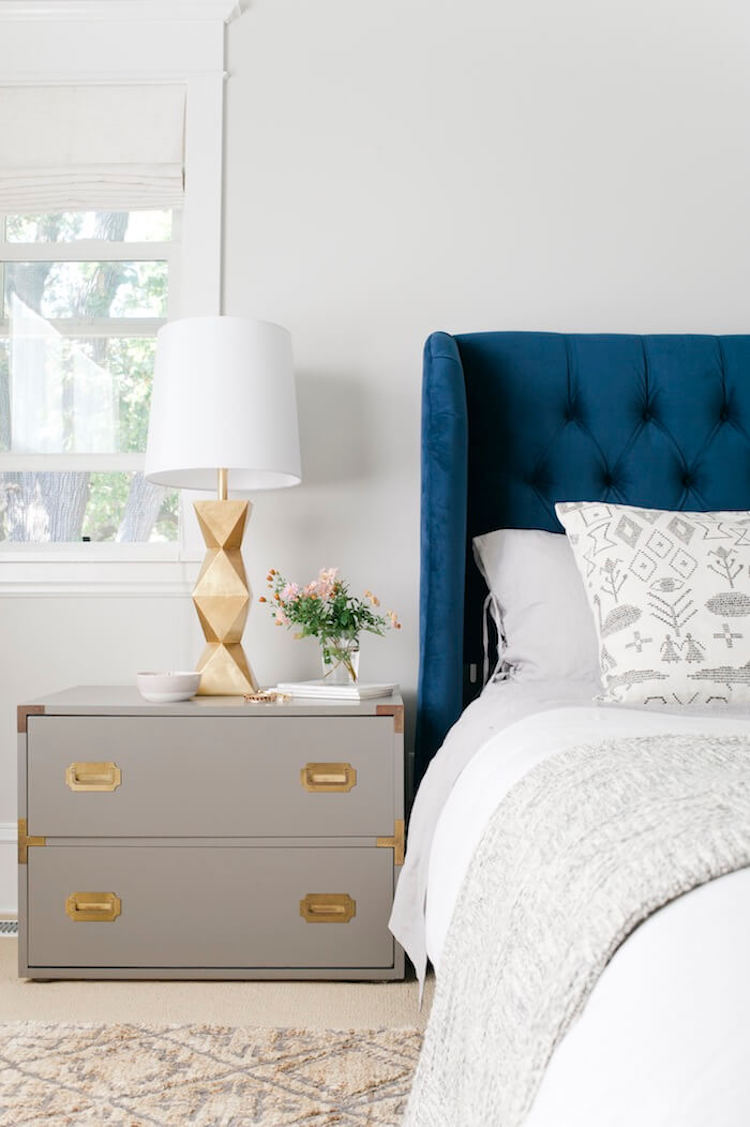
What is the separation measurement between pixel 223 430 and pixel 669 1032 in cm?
170

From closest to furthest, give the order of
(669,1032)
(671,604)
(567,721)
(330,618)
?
1. (669,1032)
2. (567,721)
3. (671,604)
4. (330,618)

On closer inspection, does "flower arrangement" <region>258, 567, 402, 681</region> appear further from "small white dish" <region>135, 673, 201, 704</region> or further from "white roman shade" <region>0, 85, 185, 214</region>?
"white roman shade" <region>0, 85, 185, 214</region>

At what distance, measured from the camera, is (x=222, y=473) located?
86.5 inches

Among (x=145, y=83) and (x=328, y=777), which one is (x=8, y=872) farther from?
(x=145, y=83)

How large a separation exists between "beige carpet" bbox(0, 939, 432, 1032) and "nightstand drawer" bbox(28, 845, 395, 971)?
0.13ft

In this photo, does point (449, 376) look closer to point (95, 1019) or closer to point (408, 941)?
point (408, 941)

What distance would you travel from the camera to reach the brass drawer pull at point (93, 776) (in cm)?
195

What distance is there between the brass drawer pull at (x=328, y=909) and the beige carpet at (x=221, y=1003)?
125mm

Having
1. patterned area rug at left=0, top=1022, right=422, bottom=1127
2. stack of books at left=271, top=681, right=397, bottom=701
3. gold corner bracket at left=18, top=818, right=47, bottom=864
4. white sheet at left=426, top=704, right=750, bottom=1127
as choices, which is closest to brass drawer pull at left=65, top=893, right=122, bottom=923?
gold corner bracket at left=18, top=818, right=47, bottom=864

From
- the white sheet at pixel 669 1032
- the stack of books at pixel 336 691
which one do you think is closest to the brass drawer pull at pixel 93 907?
the stack of books at pixel 336 691

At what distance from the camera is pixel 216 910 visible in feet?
6.32

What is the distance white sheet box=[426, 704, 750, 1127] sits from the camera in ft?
1.61

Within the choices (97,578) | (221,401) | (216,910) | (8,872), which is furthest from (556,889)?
(8,872)

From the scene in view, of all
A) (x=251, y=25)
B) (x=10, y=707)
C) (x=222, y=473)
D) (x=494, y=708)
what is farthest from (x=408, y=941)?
(x=251, y=25)
